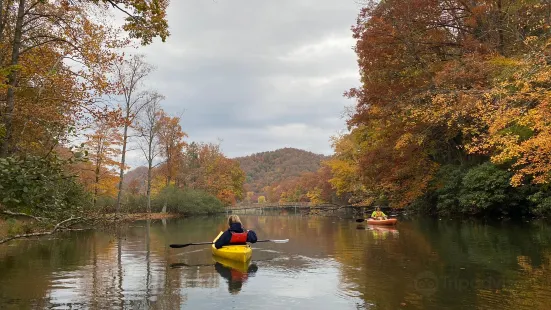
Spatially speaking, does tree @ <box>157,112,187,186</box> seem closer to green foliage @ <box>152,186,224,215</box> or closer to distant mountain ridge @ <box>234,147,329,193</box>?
green foliage @ <box>152,186,224,215</box>

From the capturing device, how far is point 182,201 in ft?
158

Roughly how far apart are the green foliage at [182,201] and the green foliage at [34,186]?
40467 millimetres

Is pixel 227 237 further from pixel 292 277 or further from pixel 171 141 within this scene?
pixel 171 141

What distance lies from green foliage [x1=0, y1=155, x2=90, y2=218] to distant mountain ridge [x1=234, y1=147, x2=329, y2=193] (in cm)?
13588

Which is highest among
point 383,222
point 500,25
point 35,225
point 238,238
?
point 500,25

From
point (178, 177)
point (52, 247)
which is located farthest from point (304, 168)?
point (52, 247)

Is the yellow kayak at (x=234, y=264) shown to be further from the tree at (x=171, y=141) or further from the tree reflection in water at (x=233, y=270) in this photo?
the tree at (x=171, y=141)

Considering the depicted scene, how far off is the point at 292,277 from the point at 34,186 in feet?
20.6

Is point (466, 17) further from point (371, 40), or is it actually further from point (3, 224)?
point (3, 224)

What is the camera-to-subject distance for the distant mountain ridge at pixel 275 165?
15038 centimetres

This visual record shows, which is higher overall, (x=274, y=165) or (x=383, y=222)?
(x=274, y=165)

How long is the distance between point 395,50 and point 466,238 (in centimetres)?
1306

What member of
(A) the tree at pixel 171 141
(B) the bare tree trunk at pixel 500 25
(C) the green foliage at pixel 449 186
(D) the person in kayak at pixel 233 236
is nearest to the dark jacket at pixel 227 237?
(D) the person in kayak at pixel 233 236

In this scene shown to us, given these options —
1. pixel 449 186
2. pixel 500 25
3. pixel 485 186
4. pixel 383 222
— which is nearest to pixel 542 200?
pixel 485 186
